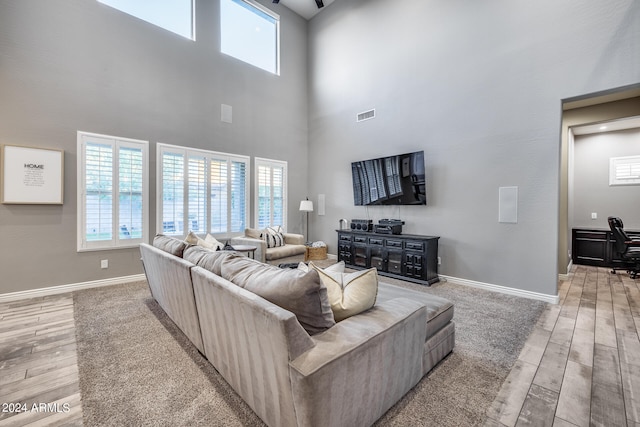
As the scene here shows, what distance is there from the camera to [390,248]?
4.71 metres

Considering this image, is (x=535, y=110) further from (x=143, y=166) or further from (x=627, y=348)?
(x=143, y=166)

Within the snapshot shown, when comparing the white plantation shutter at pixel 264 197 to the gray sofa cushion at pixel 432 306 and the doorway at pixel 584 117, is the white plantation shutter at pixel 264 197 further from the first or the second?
the doorway at pixel 584 117

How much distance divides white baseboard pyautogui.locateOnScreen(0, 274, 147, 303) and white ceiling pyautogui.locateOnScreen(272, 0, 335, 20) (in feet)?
21.4

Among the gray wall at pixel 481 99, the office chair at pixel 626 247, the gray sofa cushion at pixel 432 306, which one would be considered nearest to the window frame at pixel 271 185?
the gray wall at pixel 481 99

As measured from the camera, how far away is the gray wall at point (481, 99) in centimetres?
339

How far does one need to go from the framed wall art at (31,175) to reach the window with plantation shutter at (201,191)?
1287mm

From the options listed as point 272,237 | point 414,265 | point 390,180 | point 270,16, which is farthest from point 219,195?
point 270,16

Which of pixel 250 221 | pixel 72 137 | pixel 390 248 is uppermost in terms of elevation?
pixel 72 137

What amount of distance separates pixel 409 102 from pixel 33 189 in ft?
19.7

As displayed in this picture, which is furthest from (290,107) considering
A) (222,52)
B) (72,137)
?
(72,137)

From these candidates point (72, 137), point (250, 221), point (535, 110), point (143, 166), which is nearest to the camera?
point (535, 110)

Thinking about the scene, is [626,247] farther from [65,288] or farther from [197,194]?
[65,288]

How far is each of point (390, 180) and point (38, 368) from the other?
498 centimetres

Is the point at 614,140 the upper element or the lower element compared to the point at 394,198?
upper
